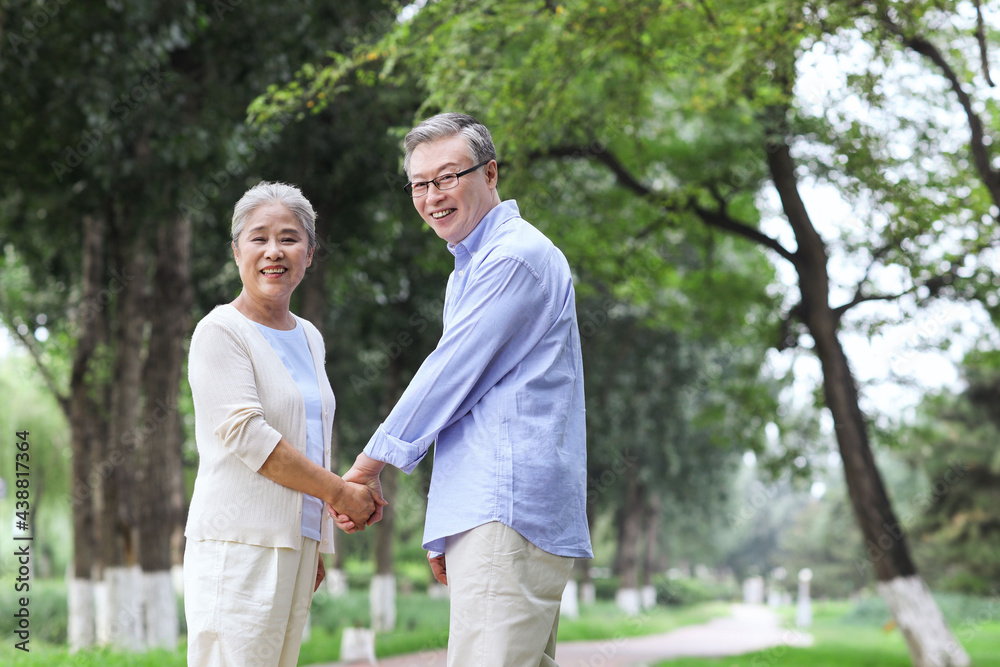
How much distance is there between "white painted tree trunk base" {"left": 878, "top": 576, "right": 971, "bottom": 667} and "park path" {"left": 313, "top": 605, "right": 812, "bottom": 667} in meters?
4.23

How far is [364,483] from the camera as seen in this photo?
9.02 ft

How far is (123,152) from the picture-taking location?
10109 mm

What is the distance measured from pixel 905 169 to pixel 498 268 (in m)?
12.1

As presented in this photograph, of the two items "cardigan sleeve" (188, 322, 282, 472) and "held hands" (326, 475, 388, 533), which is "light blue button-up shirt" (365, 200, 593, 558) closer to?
"held hands" (326, 475, 388, 533)

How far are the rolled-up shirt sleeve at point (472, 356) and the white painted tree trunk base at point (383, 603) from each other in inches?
643

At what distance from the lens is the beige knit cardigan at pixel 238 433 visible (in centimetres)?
263

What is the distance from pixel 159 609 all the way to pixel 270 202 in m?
9.23

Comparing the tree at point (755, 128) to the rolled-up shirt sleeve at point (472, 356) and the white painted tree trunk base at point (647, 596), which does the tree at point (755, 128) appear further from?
the white painted tree trunk base at point (647, 596)

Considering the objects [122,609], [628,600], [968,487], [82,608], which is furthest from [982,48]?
[628,600]

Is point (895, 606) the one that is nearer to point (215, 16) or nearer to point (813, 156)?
point (813, 156)

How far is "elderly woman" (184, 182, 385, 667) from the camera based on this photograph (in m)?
2.60

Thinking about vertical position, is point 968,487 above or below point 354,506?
above

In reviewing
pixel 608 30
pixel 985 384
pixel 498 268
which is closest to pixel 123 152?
pixel 608 30

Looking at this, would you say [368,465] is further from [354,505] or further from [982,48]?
[982,48]
